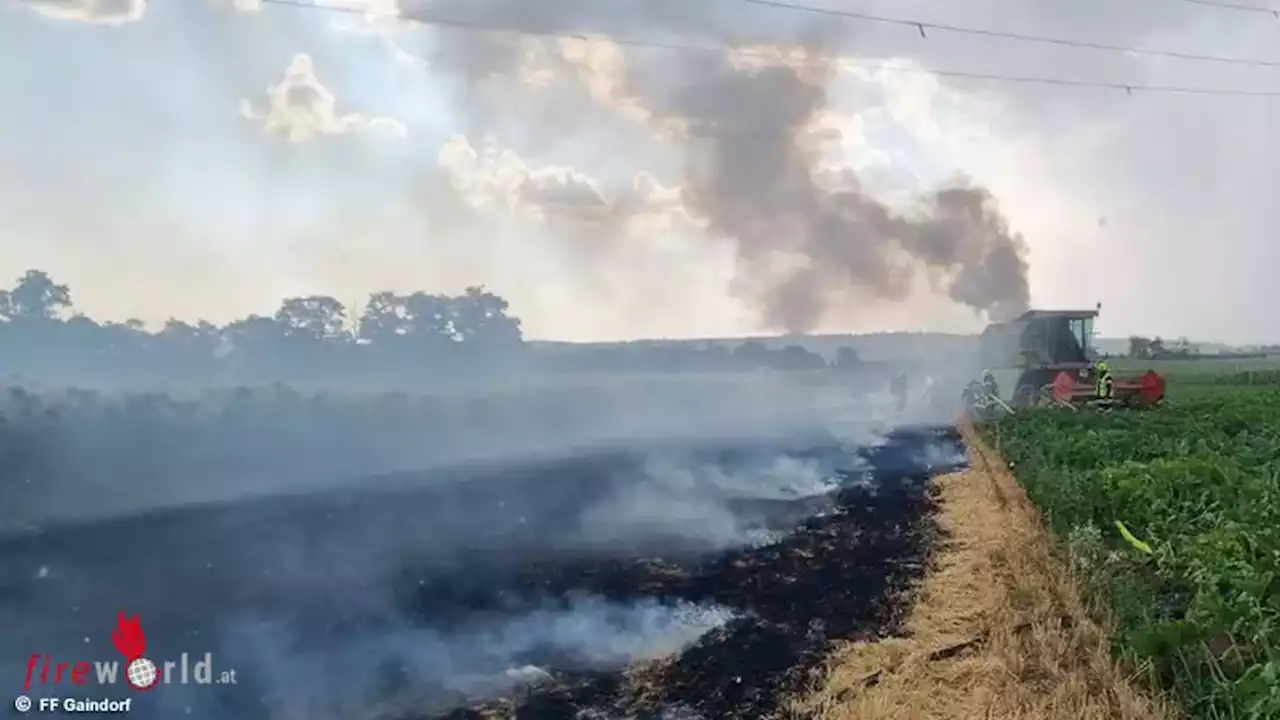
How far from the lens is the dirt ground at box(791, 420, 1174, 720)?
446 cm

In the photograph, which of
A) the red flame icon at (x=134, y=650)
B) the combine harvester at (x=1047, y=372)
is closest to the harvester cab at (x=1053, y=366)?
the combine harvester at (x=1047, y=372)

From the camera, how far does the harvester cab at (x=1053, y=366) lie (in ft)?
49.3

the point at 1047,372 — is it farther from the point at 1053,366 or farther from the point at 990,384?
the point at 990,384

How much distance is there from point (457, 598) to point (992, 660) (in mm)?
3695

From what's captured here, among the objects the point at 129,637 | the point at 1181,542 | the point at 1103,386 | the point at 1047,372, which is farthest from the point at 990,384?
the point at 129,637

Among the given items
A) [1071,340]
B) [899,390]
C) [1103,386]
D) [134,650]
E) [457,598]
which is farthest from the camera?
[899,390]

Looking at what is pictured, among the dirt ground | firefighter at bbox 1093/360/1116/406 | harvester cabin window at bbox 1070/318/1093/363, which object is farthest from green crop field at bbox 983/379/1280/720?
harvester cabin window at bbox 1070/318/1093/363

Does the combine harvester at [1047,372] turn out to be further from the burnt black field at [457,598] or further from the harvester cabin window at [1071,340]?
the burnt black field at [457,598]

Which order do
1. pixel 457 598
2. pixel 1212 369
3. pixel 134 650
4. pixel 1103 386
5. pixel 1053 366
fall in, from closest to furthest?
1. pixel 134 650
2. pixel 457 598
3. pixel 1103 386
4. pixel 1053 366
5. pixel 1212 369

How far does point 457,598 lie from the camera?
6.29 m

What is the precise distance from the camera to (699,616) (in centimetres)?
630

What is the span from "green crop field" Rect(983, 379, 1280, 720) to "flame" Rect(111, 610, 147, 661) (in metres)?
5.65

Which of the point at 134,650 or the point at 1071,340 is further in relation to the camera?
the point at 1071,340

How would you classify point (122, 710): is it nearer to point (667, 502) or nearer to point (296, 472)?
point (296, 472)
